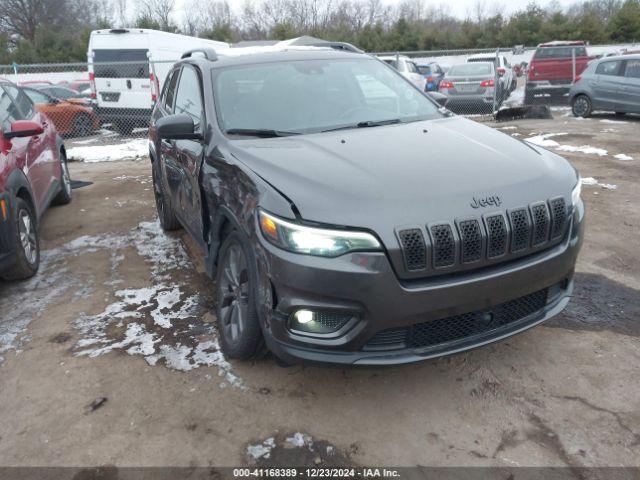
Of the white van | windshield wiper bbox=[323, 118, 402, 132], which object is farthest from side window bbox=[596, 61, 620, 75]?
windshield wiper bbox=[323, 118, 402, 132]

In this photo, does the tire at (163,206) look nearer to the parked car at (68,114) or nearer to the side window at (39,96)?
the parked car at (68,114)

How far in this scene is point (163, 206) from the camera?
18.1 feet

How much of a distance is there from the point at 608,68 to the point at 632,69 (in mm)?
590

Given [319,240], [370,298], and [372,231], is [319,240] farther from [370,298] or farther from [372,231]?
[370,298]

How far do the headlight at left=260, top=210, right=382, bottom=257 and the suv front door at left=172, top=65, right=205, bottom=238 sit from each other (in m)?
1.30

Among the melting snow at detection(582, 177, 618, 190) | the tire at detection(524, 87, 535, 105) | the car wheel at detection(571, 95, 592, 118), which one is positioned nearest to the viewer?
the melting snow at detection(582, 177, 618, 190)

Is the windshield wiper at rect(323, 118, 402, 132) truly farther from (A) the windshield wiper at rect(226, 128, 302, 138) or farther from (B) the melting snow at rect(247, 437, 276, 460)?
(B) the melting snow at rect(247, 437, 276, 460)

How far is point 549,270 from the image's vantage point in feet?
8.83

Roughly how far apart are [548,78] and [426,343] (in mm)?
15965

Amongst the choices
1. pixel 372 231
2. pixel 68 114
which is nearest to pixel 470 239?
pixel 372 231

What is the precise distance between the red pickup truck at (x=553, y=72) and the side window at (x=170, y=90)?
13.9 m

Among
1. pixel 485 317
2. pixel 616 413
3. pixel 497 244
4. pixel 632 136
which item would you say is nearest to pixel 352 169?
pixel 497 244

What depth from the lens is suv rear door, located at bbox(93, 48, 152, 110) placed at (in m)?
12.9

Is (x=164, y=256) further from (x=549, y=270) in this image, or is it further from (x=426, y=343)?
(x=549, y=270)
